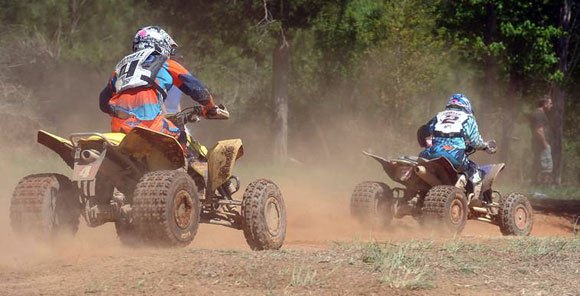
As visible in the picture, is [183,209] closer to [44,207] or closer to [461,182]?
[44,207]

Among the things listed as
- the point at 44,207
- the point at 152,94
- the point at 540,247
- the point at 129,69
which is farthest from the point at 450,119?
the point at 44,207

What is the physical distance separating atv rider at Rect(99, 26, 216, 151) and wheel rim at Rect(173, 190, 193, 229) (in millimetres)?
680

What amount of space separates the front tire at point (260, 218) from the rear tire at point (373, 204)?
3.56 meters

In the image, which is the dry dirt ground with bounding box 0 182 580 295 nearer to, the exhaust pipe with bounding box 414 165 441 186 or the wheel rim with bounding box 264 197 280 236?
the wheel rim with bounding box 264 197 280 236

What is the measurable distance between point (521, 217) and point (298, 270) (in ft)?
22.4

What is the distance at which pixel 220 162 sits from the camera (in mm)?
8180

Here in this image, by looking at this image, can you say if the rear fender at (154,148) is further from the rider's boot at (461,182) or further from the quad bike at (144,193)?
the rider's boot at (461,182)

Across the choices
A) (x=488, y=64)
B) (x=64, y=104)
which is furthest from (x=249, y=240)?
(x=64, y=104)

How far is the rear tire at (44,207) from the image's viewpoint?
289 inches

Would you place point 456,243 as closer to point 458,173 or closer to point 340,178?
point 458,173

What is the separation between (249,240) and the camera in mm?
Result: 8062

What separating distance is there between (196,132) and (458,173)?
17849 mm

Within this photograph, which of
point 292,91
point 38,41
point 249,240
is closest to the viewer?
point 249,240

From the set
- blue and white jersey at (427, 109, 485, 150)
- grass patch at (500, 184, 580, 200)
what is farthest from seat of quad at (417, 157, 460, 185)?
grass patch at (500, 184, 580, 200)
